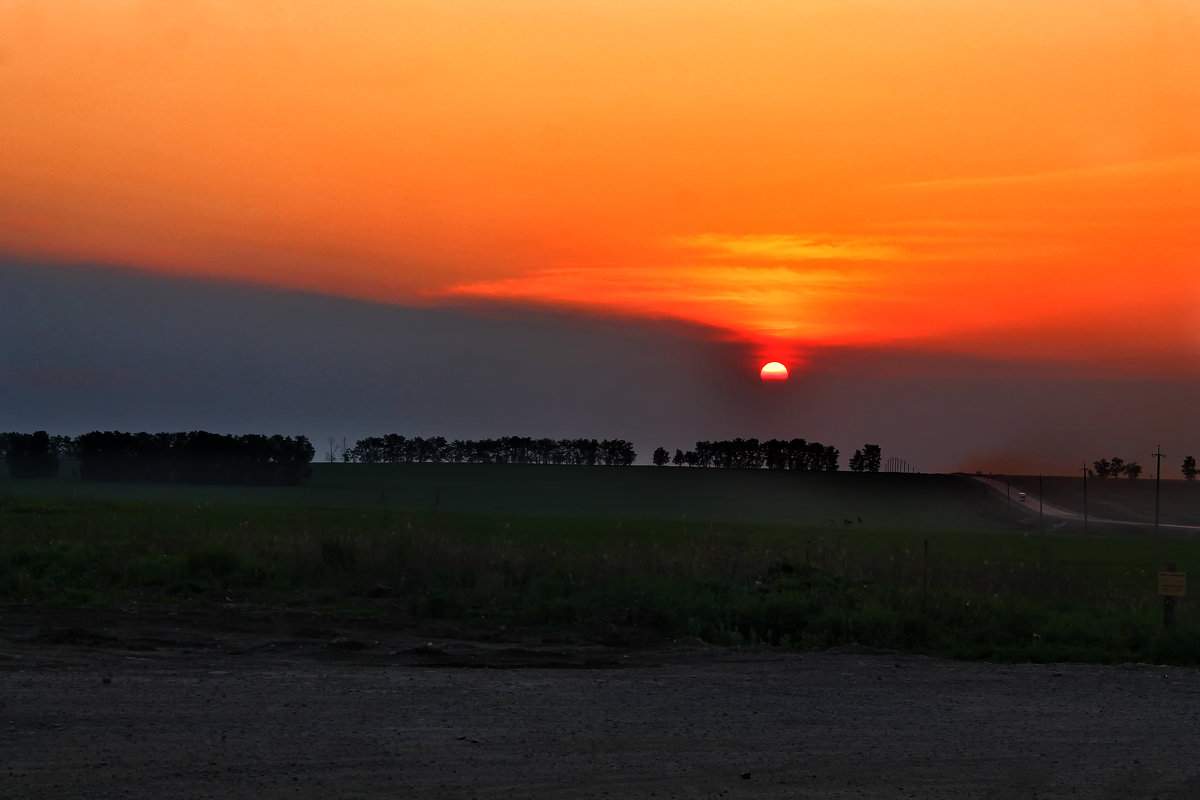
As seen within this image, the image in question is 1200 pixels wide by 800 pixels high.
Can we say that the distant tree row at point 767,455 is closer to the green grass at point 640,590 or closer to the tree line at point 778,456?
the tree line at point 778,456

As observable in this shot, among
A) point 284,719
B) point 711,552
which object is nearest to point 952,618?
point 711,552

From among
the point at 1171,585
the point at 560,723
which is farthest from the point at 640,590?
the point at 560,723

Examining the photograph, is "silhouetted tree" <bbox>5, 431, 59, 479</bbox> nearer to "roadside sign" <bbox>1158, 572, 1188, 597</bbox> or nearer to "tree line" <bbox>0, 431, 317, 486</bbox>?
"tree line" <bbox>0, 431, 317, 486</bbox>

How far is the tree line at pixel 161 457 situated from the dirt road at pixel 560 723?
98.7 meters

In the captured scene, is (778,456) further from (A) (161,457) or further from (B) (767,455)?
(A) (161,457)

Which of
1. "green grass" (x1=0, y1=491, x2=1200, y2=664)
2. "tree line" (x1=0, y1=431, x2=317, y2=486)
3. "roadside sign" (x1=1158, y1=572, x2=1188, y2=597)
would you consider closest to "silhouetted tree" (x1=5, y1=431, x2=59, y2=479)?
"tree line" (x1=0, y1=431, x2=317, y2=486)

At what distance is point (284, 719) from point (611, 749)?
307 cm

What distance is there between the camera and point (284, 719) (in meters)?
10.7

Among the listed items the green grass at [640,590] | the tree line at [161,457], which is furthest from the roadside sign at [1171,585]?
the tree line at [161,457]

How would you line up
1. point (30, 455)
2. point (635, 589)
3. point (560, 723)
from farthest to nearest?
point (30, 455), point (635, 589), point (560, 723)

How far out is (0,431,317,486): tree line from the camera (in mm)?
107562

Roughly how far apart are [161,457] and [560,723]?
108 meters

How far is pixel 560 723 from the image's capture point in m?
10.9

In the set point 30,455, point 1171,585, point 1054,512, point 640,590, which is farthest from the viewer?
point 1054,512
